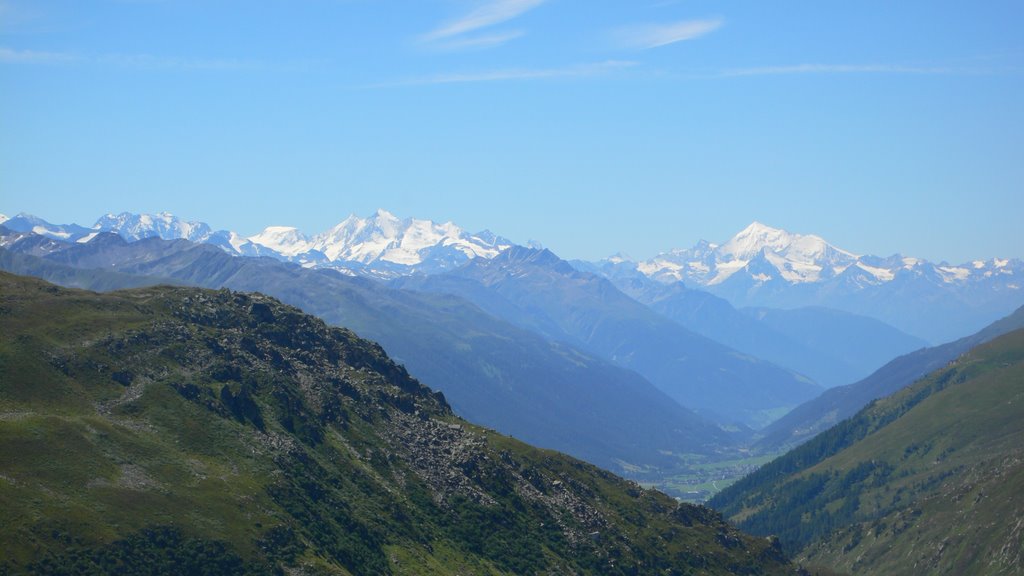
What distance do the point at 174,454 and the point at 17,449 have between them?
1177 inches

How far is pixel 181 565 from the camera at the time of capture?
562 feet

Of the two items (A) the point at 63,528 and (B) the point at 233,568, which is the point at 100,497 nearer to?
(A) the point at 63,528

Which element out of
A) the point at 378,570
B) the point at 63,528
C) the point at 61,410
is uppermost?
the point at 61,410

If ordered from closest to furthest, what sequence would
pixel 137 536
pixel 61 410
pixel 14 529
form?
pixel 14 529 → pixel 137 536 → pixel 61 410

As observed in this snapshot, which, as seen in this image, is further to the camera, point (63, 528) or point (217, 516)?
point (217, 516)

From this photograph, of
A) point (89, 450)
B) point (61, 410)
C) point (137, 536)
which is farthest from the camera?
point (61, 410)

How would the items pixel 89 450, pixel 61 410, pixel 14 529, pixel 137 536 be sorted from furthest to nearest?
pixel 61 410 < pixel 89 450 < pixel 137 536 < pixel 14 529

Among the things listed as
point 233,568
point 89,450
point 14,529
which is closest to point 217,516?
point 233,568

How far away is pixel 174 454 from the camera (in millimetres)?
197875

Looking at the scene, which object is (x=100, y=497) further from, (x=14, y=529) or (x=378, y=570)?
(x=378, y=570)

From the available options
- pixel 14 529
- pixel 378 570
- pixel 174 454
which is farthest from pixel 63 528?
pixel 378 570

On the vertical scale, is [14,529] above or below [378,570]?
above

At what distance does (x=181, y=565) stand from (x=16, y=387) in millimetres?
52517

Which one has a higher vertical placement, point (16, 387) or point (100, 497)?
point (16, 387)
